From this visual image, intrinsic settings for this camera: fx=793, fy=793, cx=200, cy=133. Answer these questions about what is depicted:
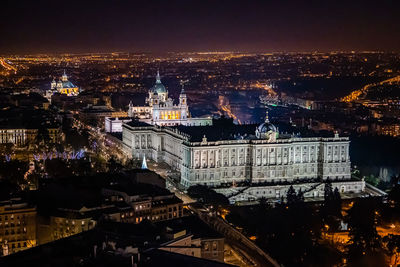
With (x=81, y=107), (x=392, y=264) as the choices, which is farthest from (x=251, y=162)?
(x=81, y=107)

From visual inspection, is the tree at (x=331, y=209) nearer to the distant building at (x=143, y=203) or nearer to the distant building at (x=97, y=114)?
the distant building at (x=143, y=203)

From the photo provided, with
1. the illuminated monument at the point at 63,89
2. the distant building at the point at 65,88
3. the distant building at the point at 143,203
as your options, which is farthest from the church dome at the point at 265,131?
the distant building at the point at 65,88

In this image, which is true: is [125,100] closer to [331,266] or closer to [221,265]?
[331,266]

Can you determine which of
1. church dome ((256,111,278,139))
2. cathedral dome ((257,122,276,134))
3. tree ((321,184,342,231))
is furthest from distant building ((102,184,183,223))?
cathedral dome ((257,122,276,134))

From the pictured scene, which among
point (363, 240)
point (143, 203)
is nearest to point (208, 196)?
point (143, 203)

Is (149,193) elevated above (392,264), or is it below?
above

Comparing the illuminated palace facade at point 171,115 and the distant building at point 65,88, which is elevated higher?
the illuminated palace facade at point 171,115
